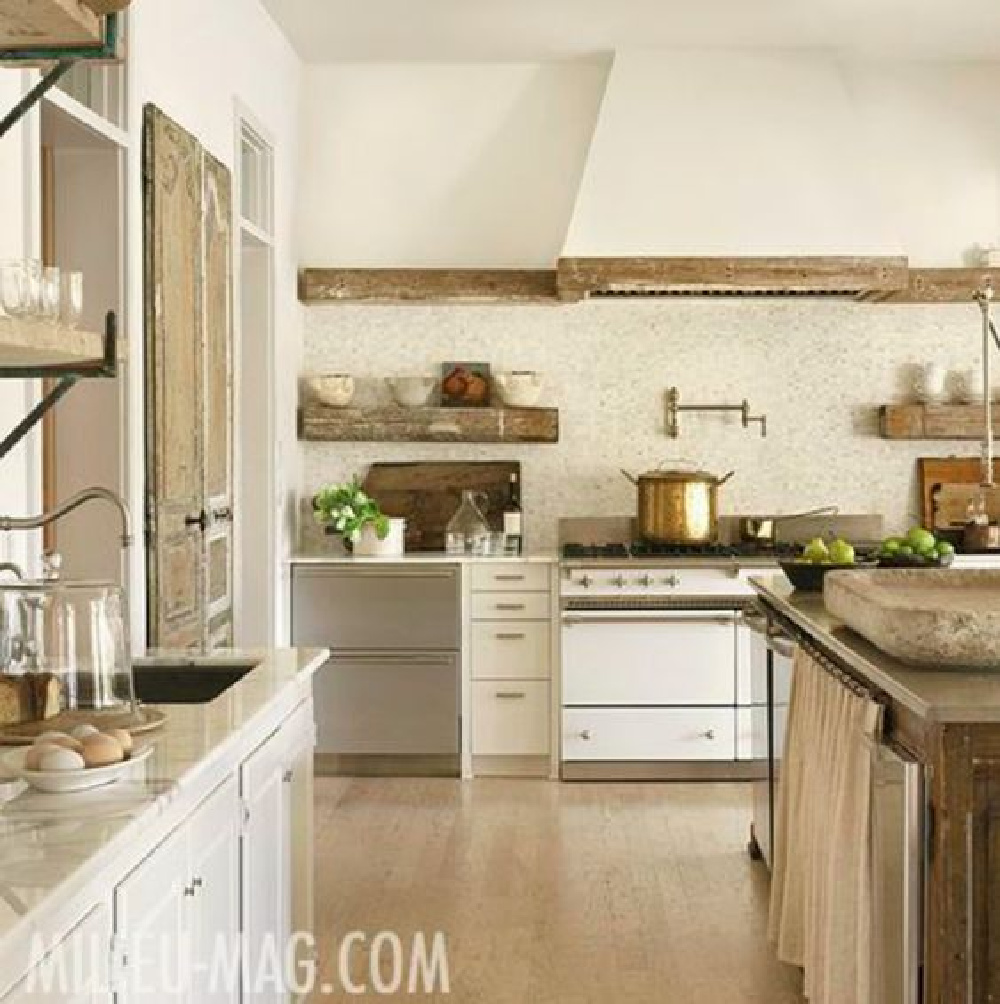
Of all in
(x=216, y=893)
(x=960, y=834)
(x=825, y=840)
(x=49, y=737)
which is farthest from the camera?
(x=825, y=840)

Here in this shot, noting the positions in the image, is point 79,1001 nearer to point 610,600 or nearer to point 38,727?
point 38,727

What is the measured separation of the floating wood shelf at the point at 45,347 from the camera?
8.83 ft

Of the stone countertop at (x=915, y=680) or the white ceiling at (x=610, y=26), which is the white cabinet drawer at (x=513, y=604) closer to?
the white ceiling at (x=610, y=26)

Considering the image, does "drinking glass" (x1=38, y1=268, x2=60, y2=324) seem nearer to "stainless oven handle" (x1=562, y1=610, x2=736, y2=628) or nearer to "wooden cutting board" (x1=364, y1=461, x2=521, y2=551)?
"stainless oven handle" (x1=562, y1=610, x2=736, y2=628)

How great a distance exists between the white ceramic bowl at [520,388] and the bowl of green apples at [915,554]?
2.59m

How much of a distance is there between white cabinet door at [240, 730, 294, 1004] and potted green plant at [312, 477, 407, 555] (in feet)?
11.6

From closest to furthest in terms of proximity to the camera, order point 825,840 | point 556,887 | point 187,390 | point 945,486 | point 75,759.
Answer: point 75,759 → point 825,840 → point 187,390 → point 556,887 → point 945,486

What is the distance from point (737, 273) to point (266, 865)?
4.33 meters

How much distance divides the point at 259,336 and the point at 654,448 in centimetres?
196

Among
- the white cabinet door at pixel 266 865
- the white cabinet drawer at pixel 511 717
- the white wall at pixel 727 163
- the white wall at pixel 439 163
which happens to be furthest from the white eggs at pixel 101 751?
the white wall at pixel 439 163

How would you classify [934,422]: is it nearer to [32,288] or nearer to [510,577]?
[510,577]

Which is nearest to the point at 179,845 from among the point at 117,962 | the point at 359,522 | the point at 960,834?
the point at 117,962

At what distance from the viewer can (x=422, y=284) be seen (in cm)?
754

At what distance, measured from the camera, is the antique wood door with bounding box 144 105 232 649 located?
16.0 ft
